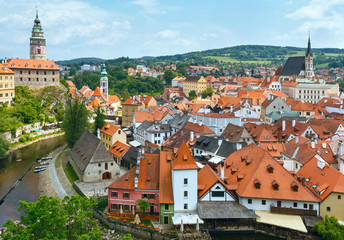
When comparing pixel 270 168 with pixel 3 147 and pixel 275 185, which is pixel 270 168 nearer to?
pixel 275 185

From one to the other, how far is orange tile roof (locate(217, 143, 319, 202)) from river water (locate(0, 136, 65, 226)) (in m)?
22.6

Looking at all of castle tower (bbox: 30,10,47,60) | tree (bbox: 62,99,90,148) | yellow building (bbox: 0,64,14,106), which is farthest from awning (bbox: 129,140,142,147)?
castle tower (bbox: 30,10,47,60)

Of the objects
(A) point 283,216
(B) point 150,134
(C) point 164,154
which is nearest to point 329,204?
(A) point 283,216

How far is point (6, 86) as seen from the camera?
78938 millimetres

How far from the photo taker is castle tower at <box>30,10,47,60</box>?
106 meters

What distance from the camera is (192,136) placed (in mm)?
50750

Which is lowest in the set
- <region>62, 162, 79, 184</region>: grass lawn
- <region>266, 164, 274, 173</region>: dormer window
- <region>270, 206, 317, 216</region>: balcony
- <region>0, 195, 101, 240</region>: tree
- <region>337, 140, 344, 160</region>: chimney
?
<region>62, 162, 79, 184</region>: grass lawn

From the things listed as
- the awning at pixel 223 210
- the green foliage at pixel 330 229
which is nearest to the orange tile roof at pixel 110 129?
the awning at pixel 223 210

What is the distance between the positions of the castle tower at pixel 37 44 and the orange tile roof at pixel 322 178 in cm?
9254

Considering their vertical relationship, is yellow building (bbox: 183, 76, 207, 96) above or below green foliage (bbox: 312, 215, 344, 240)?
above

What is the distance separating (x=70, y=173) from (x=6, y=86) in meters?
42.5

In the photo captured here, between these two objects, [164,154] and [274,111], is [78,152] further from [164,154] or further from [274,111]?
[274,111]

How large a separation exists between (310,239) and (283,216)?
130 inches

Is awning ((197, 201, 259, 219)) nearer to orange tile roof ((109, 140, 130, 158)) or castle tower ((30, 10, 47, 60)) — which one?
orange tile roof ((109, 140, 130, 158))
